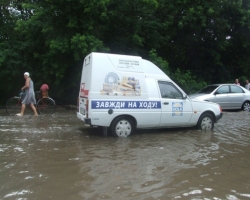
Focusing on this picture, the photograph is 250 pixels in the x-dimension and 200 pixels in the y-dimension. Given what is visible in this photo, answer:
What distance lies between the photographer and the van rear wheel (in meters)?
7.74

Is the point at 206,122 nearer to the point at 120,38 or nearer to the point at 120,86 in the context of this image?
the point at 120,86

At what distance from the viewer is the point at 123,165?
5316mm

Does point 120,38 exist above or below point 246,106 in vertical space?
above

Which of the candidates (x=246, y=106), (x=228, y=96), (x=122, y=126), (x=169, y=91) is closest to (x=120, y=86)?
(x=122, y=126)

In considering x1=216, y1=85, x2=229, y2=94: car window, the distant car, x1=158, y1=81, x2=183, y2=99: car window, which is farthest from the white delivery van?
x1=216, y1=85, x2=229, y2=94: car window

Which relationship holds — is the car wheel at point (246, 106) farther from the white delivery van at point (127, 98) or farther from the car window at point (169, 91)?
the car window at point (169, 91)

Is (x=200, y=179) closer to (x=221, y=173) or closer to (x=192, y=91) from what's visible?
(x=221, y=173)

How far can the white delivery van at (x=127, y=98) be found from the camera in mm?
7559

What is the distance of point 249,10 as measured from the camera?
17.5m

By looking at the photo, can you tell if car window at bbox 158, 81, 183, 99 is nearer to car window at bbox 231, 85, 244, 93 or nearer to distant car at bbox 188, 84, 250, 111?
distant car at bbox 188, 84, 250, 111

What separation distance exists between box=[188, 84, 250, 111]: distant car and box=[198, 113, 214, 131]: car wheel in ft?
16.8

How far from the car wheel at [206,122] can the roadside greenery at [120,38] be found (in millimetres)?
6395

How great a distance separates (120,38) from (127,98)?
28.9 ft

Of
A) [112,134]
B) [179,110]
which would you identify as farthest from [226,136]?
[112,134]
